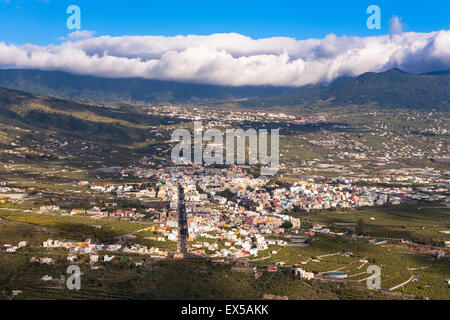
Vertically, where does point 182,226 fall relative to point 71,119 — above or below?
below

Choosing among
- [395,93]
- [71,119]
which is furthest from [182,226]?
[395,93]

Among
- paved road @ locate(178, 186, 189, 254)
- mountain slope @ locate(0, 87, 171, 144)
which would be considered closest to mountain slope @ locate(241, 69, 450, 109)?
mountain slope @ locate(0, 87, 171, 144)

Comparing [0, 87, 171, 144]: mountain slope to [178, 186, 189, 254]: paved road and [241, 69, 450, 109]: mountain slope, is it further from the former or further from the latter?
[241, 69, 450, 109]: mountain slope

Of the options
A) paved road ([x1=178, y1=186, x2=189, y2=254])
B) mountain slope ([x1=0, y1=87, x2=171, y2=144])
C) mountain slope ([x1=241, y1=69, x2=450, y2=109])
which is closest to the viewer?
paved road ([x1=178, y1=186, x2=189, y2=254])

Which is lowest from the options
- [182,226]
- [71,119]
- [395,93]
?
[182,226]

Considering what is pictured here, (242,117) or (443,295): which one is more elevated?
(242,117)

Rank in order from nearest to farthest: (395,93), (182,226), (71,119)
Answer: (182,226) → (71,119) → (395,93)

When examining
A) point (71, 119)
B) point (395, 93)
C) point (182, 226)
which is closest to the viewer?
point (182, 226)

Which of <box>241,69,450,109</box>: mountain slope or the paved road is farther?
<box>241,69,450,109</box>: mountain slope

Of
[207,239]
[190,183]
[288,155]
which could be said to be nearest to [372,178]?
[288,155]

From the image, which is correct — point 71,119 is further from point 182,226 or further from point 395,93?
point 395,93
